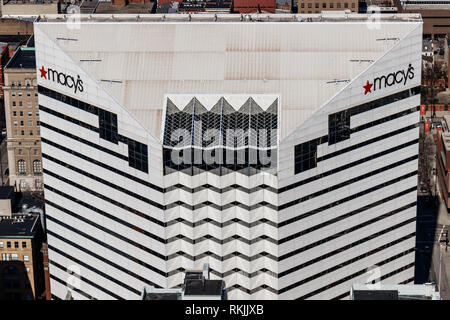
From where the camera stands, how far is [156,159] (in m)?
170

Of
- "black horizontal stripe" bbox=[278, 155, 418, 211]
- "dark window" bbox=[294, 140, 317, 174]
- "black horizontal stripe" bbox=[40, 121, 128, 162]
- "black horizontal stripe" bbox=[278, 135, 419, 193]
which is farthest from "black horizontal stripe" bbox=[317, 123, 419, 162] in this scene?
"black horizontal stripe" bbox=[40, 121, 128, 162]

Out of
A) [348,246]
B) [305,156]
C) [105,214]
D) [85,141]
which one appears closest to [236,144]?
[305,156]

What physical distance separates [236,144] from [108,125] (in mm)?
24734

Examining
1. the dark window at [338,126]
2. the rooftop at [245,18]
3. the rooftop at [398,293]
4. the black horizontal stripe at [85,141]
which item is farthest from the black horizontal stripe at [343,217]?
the rooftop at [398,293]

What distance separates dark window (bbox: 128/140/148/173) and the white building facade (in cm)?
30

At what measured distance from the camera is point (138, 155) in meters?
174

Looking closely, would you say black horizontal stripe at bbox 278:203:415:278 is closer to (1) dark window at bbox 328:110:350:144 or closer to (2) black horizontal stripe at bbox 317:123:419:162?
(2) black horizontal stripe at bbox 317:123:419:162

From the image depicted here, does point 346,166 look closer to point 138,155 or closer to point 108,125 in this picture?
point 138,155

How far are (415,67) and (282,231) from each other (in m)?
39.1

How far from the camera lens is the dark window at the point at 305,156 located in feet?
558

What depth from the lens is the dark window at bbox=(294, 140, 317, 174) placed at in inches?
6693
